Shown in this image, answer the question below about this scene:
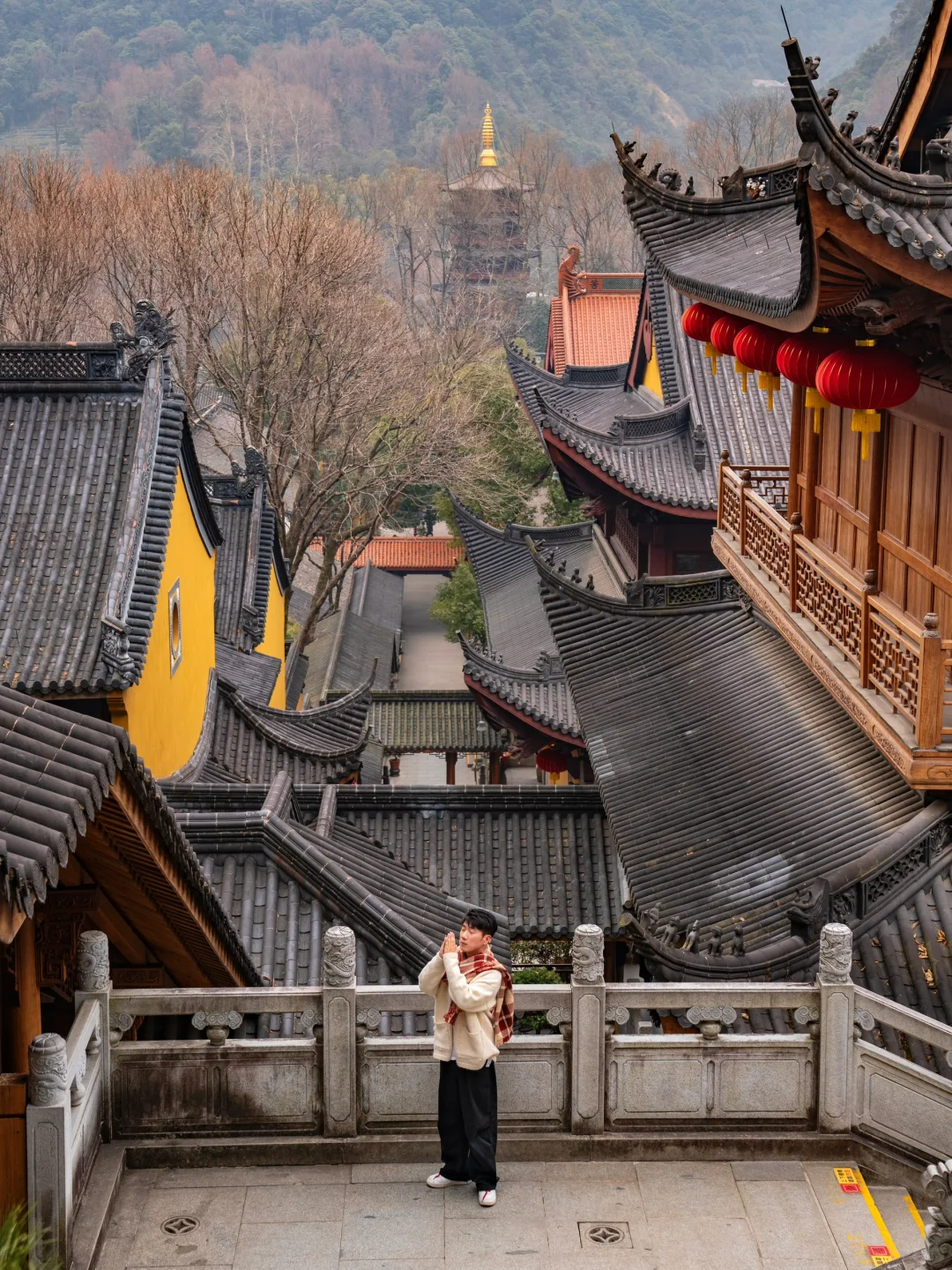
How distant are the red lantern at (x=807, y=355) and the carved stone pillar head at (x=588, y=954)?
172 inches

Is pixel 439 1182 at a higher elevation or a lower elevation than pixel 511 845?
higher

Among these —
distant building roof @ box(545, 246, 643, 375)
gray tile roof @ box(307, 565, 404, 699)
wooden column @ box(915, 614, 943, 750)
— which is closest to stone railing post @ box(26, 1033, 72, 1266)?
wooden column @ box(915, 614, 943, 750)

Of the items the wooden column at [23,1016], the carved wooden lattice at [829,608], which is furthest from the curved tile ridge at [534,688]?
the wooden column at [23,1016]

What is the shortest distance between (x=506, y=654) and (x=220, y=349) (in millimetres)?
12352

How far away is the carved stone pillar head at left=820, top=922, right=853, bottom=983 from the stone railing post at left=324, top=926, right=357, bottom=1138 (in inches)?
80.9

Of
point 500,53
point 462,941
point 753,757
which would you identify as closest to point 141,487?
point 753,757

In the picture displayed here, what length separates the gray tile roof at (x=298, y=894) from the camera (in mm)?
9617

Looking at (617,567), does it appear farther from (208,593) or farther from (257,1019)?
(257,1019)

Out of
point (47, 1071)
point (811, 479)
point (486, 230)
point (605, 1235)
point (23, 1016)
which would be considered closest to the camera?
point (47, 1071)

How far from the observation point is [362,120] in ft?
383

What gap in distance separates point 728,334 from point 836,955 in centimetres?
631

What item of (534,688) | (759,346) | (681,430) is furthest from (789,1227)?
(681,430)

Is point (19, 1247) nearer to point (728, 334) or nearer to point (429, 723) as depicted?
point (728, 334)

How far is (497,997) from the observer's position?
6.41 metres
